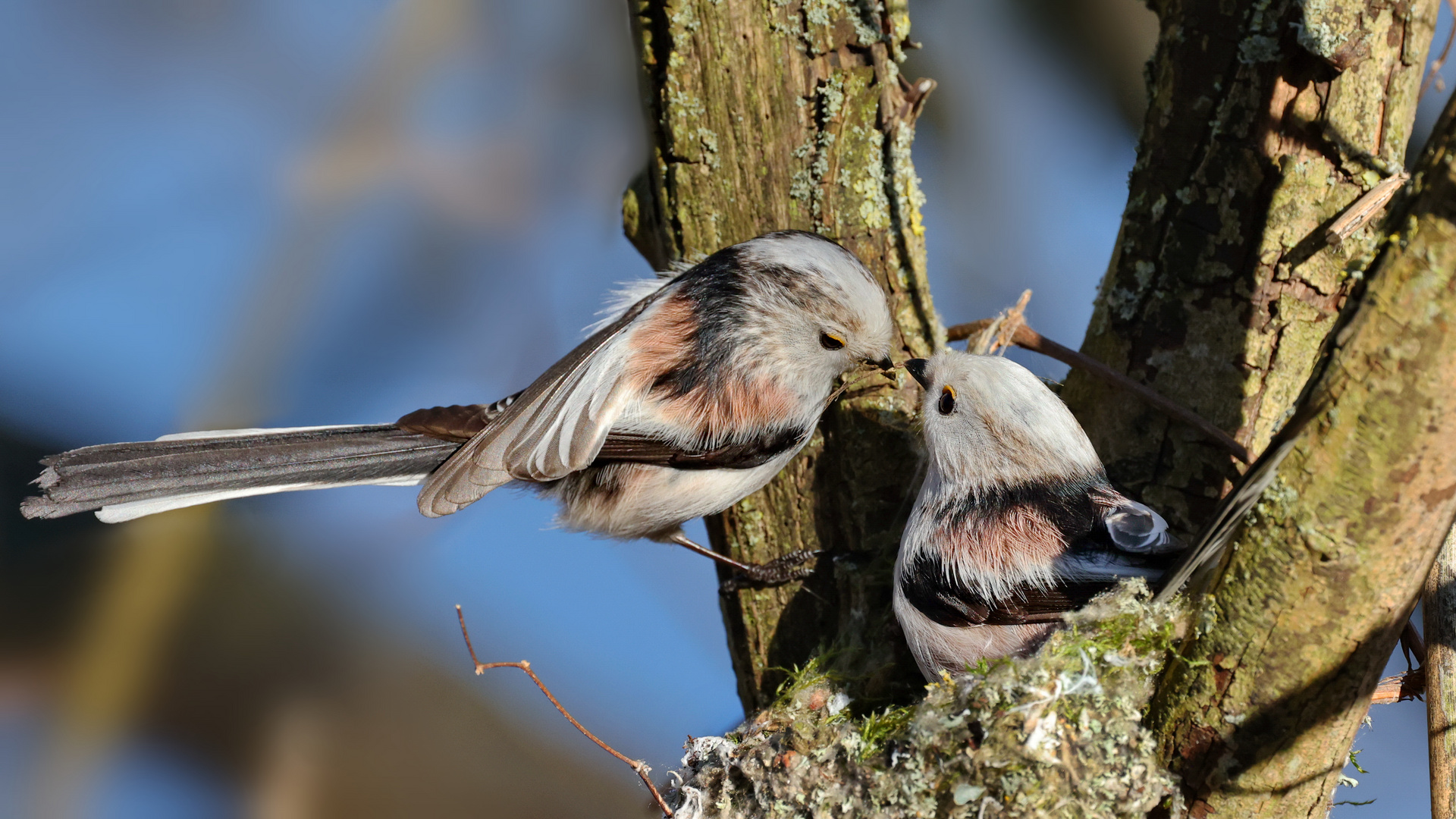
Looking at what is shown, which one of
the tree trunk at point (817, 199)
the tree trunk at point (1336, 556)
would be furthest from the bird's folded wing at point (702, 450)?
the tree trunk at point (1336, 556)

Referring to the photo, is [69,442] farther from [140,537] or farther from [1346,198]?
[1346,198]

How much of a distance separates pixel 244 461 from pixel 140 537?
2079mm

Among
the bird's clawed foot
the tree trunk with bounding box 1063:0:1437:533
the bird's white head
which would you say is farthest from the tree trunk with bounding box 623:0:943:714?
the tree trunk with bounding box 1063:0:1437:533

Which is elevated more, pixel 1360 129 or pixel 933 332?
pixel 1360 129

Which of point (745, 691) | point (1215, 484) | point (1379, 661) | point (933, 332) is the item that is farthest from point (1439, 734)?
point (745, 691)

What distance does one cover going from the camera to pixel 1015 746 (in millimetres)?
1206

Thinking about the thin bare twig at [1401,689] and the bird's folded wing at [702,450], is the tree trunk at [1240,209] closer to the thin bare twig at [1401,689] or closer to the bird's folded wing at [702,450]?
the thin bare twig at [1401,689]

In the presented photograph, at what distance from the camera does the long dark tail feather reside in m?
1.78

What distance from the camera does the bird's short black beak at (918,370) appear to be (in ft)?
6.17

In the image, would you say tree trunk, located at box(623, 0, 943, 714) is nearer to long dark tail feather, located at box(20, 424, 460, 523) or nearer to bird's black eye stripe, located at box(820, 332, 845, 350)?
bird's black eye stripe, located at box(820, 332, 845, 350)

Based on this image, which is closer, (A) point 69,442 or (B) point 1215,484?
(B) point 1215,484

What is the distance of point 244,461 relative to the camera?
1.90 m

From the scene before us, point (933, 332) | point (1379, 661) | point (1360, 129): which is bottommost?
point (1379, 661)

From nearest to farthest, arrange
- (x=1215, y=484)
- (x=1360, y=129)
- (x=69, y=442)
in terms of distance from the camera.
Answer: (x=1360, y=129)
(x=1215, y=484)
(x=69, y=442)
